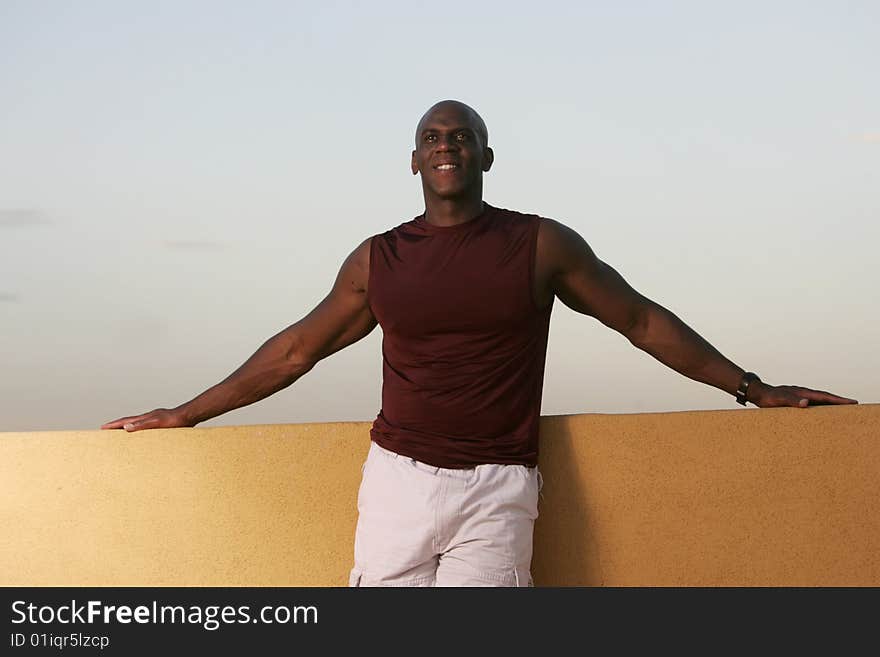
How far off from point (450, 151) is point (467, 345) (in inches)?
23.6

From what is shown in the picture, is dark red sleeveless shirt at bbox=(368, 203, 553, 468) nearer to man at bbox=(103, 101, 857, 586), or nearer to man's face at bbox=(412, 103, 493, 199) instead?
man at bbox=(103, 101, 857, 586)

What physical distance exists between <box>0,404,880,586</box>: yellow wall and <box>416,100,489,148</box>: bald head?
95 cm

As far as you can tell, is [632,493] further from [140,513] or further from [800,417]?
[140,513]

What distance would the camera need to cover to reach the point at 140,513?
432cm

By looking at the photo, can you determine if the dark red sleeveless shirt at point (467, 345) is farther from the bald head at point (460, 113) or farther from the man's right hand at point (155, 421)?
the man's right hand at point (155, 421)

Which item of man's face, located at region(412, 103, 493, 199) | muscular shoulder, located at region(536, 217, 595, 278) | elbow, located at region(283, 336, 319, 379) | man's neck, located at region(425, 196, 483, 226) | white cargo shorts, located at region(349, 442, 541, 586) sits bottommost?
white cargo shorts, located at region(349, 442, 541, 586)

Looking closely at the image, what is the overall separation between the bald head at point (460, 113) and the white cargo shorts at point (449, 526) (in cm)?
102

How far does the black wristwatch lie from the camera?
12.2 ft

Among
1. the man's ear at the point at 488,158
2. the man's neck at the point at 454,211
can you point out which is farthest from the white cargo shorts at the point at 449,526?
the man's ear at the point at 488,158

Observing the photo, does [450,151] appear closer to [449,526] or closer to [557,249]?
[557,249]

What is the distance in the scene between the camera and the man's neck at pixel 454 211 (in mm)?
3607

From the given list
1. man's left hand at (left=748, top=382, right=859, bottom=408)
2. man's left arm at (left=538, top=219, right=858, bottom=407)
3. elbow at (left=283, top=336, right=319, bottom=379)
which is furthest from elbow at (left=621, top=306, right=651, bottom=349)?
elbow at (left=283, top=336, right=319, bottom=379)
